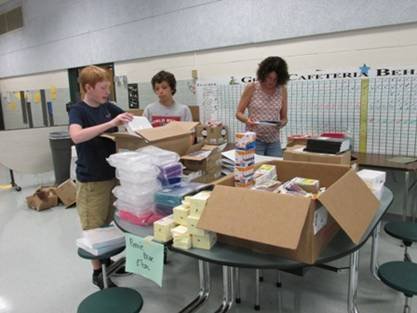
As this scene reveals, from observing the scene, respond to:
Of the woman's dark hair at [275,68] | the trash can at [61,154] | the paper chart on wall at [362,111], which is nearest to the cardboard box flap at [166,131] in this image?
the woman's dark hair at [275,68]

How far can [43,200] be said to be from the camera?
4.22 metres

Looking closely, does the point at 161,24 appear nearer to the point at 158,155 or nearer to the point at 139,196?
the point at 158,155

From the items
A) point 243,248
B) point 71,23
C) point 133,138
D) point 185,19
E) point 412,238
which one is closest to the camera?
point 243,248

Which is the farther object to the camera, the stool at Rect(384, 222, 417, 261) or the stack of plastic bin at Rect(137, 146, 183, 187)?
the stool at Rect(384, 222, 417, 261)

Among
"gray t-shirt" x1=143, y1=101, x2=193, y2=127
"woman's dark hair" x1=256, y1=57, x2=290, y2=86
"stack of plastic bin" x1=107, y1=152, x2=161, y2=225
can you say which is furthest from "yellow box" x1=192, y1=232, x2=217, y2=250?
"woman's dark hair" x1=256, y1=57, x2=290, y2=86

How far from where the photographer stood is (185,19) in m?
4.37

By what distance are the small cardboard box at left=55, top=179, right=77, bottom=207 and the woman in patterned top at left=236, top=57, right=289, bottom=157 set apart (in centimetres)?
246

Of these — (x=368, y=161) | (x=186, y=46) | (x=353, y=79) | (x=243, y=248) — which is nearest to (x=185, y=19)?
(x=186, y=46)

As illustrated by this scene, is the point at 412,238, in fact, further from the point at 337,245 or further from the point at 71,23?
the point at 71,23

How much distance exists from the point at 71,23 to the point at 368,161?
5391 mm

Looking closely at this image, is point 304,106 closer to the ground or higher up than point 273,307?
higher up

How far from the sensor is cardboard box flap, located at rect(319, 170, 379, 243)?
1169 millimetres

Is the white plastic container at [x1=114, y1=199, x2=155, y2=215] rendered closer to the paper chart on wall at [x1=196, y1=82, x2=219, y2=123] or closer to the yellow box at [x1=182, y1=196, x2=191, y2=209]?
the yellow box at [x1=182, y1=196, x2=191, y2=209]

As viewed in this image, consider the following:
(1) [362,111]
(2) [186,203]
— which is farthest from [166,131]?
(1) [362,111]
